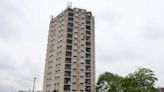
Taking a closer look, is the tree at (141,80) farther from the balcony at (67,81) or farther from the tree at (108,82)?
the balcony at (67,81)

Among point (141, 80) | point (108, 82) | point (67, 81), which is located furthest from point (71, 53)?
point (141, 80)

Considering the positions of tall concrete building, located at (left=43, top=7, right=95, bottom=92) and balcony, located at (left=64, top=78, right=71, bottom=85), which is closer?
balcony, located at (left=64, top=78, right=71, bottom=85)

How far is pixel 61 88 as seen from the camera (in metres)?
82.5

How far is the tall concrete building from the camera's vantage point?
84.9m

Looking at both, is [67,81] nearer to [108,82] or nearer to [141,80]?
[108,82]

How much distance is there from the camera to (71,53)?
88.0 meters

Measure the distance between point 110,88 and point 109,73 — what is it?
4.66 m

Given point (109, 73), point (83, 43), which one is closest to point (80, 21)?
point (83, 43)

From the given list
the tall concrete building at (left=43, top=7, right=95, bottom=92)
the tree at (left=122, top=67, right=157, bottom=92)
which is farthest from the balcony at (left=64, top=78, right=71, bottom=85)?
the tree at (left=122, top=67, right=157, bottom=92)

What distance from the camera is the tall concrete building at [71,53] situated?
8488 cm

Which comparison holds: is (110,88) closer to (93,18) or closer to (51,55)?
(51,55)

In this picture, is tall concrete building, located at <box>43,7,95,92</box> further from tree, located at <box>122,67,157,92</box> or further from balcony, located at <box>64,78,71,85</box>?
→ tree, located at <box>122,67,157,92</box>

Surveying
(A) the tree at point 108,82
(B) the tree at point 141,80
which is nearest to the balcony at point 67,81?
(A) the tree at point 108,82

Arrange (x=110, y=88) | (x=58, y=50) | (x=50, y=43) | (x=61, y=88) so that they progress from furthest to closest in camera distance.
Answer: (x=50, y=43), (x=58, y=50), (x=61, y=88), (x=110, y=88)
